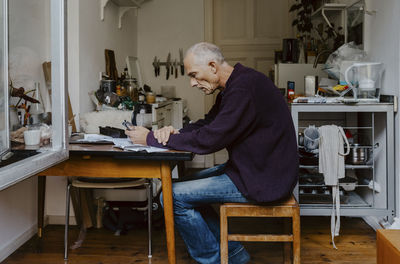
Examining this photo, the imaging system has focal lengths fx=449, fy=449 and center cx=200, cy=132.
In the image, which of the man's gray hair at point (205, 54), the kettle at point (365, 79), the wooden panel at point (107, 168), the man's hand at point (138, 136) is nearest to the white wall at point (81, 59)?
the wooden panel at point (107, 168)

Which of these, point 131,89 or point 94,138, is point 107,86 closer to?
point 131,89

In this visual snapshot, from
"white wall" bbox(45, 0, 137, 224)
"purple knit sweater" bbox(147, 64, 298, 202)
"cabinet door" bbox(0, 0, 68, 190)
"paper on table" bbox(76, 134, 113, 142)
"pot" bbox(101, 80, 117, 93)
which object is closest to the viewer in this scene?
"cabinet door" bbox(0, 0, 68, 190)

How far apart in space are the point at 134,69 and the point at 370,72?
328 cm

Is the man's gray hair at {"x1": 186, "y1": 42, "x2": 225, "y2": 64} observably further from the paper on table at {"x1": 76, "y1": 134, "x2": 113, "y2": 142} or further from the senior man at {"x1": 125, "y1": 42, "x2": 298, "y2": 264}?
the paper on table at {"x1": 76, "y1": 134, "x2": 113, "y2": 142}

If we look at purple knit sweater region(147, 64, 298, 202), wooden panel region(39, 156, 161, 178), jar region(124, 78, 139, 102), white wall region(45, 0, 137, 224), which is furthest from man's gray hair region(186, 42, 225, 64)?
jar region(124, 78, 139, 102)

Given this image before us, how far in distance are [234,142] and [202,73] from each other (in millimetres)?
402

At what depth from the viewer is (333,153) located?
296cm

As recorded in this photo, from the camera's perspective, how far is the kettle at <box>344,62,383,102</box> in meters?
3.09

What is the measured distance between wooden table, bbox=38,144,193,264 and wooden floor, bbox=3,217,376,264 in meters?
0.62

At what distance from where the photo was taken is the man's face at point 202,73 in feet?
7.63

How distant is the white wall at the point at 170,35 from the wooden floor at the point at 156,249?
308 cm

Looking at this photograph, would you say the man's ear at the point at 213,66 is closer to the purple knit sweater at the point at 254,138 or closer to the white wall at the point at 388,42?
the purple knit sweater at the point at 254,138

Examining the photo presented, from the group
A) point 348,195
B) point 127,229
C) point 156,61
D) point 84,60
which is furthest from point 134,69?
point 348,195

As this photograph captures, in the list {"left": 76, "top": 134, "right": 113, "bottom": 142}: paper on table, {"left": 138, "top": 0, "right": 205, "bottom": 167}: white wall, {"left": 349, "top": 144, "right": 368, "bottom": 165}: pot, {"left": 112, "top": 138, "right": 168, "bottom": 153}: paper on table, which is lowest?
{"left": 349, "top": 144, "right": 368, "bottom": 165}: pot
